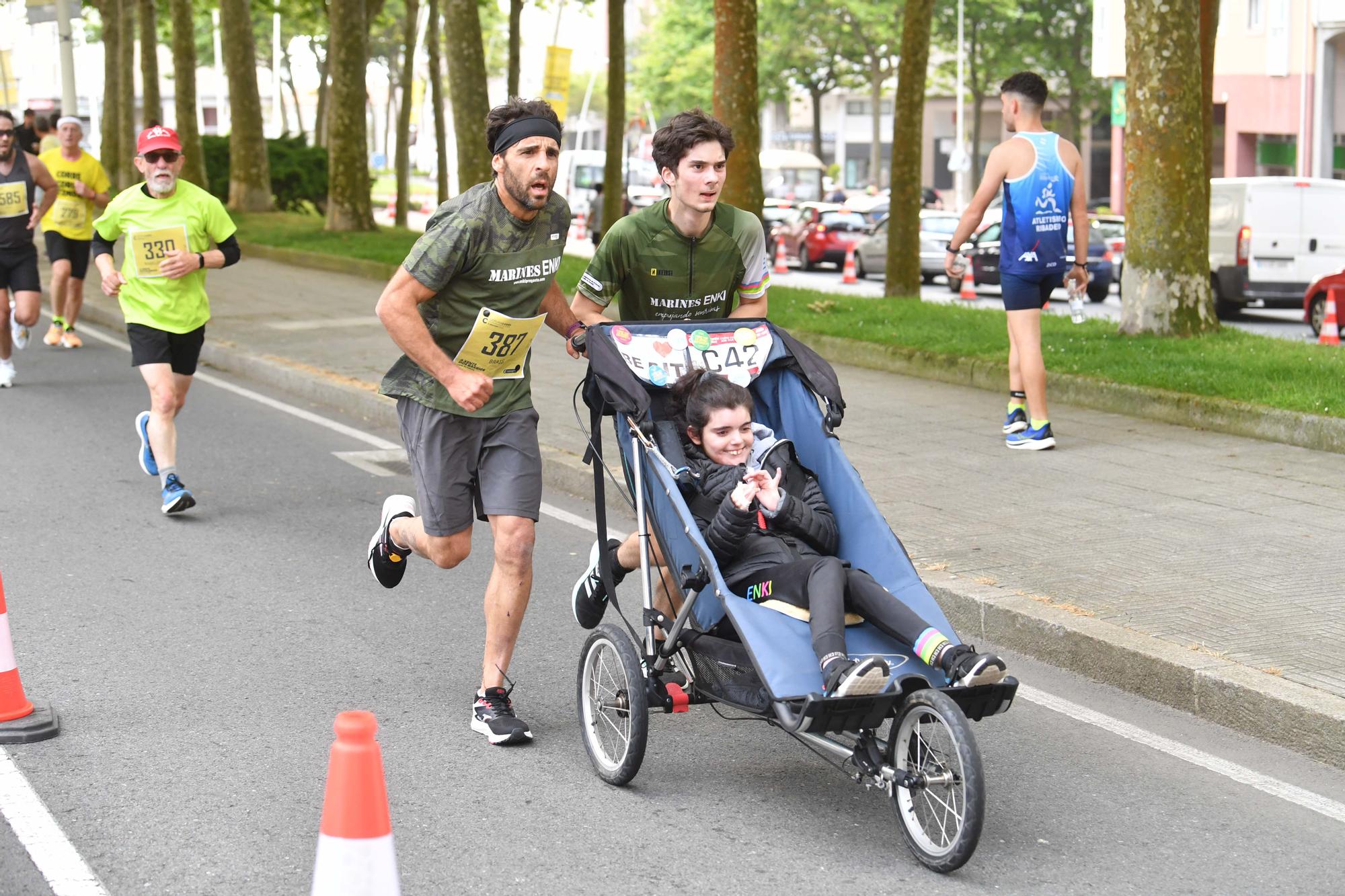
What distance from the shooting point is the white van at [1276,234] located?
21.8m

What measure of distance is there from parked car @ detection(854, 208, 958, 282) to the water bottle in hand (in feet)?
56.9

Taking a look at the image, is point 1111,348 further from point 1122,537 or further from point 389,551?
point 389,551

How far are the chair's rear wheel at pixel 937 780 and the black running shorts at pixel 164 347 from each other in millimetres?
5527

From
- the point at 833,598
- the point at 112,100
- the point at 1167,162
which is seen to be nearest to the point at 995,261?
the point at 1167,162

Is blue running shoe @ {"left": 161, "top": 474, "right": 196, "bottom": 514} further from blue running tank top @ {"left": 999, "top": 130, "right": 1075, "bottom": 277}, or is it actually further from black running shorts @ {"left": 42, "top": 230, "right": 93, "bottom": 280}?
black running shorts @ {"left": 42, "top": 230, "right": 93, "bottom": 280}

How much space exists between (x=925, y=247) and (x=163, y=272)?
21.7 metres

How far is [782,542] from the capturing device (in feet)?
16.5

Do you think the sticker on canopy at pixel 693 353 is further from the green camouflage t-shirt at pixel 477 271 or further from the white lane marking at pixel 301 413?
the white lane marking at pixel 301 413

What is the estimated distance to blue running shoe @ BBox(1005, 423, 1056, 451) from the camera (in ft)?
32.1

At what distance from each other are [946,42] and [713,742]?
55174mm

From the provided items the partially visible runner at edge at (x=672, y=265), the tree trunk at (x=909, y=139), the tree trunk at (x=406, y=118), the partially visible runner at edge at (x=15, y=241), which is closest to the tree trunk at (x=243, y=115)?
the tree trunk at (x=406, y=118)

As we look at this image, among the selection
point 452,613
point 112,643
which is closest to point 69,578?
point 112,643

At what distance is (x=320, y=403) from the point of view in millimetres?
12984

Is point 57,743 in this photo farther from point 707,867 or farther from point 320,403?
point 320,403
